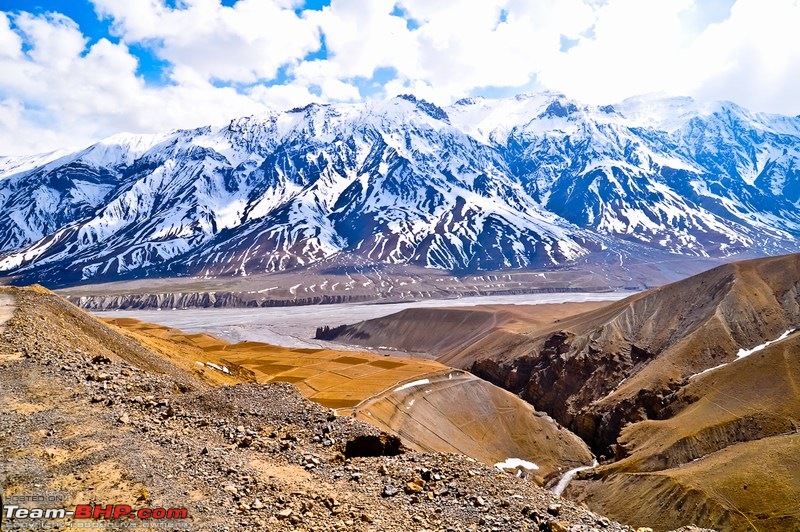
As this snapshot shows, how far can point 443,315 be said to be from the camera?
18600 centimetres

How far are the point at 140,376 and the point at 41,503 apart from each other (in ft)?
41.6

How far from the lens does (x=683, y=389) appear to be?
7706cm

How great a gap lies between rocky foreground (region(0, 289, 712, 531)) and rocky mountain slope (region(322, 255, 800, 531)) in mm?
39650

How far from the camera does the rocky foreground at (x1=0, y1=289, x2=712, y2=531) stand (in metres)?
14.4

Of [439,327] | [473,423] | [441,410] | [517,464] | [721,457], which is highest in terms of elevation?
[721,457]

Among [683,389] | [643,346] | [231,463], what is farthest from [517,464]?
[231,463]

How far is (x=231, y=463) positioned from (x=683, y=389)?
78201 millimetres

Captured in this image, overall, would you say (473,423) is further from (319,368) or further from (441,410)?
(319,368)

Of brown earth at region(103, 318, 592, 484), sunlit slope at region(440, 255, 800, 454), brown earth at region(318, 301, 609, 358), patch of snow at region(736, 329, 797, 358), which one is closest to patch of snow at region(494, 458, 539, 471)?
brown earth at region(103, 318, 592, 484)

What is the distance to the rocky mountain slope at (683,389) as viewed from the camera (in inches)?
1886

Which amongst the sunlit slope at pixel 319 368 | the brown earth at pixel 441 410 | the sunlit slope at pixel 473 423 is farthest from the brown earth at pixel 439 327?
the sunlit slope at pixel 473 423

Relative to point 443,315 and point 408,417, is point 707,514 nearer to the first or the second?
point 408,417

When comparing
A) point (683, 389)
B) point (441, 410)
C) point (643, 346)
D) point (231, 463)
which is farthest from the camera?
point (643, 346)

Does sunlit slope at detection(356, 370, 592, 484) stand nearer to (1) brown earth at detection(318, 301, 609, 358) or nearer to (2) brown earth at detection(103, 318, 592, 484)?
(2) brown earth at detection(103, 318, 592, 484)
